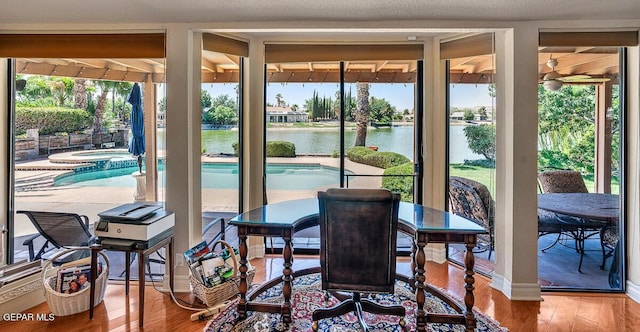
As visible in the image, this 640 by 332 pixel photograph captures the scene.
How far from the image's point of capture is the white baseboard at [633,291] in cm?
298

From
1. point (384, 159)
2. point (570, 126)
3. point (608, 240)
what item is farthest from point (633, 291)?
point (384, 159)

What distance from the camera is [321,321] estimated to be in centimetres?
261

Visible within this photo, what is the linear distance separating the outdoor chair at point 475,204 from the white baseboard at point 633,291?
1112mm

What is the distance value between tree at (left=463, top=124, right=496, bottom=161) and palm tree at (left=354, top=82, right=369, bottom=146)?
108 cm

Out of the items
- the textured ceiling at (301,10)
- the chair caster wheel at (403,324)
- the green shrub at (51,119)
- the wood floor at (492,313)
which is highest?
the textured ceiling at (301,10)

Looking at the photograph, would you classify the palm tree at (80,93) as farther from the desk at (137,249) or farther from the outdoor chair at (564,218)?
the outdoor chair at (564,218)

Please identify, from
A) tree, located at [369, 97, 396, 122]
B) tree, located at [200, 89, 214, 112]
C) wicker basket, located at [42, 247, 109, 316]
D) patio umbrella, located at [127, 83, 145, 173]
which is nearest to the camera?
wicker basket, located at [42, 247, 109, 316]

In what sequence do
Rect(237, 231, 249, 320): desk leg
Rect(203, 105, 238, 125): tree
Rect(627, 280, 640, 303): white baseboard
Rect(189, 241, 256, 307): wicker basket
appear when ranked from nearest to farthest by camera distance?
Rect(237, 231, 249, 320): desk leg, Rect(189, 241, 256, 307): wicker basket, Rect(627, 280, 640, 303): white baseboard, Rect(203, 105, 238, 125): tree

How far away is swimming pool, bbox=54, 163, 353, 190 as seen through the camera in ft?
11.4

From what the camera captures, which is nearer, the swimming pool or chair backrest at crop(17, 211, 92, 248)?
chair backrest at crop(17, 211, 92, 248)

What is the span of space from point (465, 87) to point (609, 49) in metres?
1.23

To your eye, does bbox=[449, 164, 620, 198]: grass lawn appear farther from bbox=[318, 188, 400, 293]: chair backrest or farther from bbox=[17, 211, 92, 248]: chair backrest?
bbox=[17, 211, 92, 248]: chair backrest

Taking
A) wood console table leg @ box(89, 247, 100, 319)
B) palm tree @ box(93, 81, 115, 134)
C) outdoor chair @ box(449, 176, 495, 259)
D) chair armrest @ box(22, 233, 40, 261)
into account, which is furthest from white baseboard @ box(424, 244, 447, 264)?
chair armrest @ box(22, 233, 40, 261)

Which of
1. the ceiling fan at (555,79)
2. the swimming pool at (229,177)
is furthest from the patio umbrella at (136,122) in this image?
the ceiling fan at (555,79)
